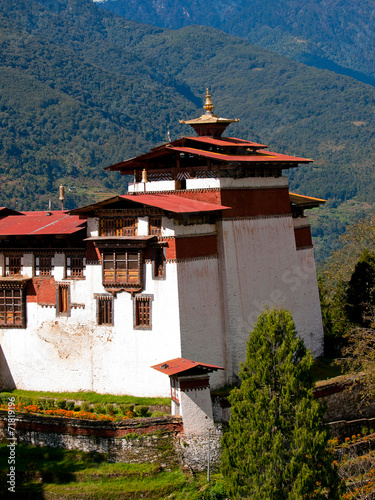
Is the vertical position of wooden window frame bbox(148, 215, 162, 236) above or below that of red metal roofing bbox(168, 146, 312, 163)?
below

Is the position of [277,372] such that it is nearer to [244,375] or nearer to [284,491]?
[244,375]

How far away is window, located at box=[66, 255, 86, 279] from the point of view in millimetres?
30984

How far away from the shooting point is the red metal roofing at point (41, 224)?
3117 centimetres

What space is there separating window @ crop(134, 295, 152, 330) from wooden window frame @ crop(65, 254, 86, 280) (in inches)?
113

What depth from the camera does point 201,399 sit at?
26688 millimetres

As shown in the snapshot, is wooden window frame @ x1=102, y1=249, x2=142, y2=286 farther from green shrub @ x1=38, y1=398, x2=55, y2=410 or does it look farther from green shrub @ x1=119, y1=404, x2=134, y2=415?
green shrub @ x1=38, y1=398, x2=55, y2=410

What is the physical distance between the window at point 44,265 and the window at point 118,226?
2995 mm

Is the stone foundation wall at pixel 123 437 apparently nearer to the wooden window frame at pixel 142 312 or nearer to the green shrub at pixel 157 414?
the green shrub at pixel 157 414

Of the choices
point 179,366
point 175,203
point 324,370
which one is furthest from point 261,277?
point 179,366

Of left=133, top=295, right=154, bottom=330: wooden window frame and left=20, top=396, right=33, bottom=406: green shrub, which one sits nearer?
left=133, top=295, right=154, bottom=330: wooden window frame

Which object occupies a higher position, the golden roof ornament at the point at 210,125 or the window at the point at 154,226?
the golden roof ornament at the point at 210,125

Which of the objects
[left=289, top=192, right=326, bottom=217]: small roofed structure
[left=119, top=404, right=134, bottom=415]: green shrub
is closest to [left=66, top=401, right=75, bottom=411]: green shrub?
[left=119, top=404, right=134, bottom=415]: green shrub

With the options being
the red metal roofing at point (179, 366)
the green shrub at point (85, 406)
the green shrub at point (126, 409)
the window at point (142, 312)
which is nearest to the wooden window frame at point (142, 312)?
the window at point (142, 312)

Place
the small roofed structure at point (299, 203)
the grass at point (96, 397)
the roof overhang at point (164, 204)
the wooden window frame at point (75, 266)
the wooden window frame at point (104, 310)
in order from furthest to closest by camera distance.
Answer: the small roofed structure at point (299, 203) < the wooden window frame at point (75, 266) < the wooden window frame at point (104, 310) < the grass at point (96, 397) < the roof overhang at point (164, 204)
